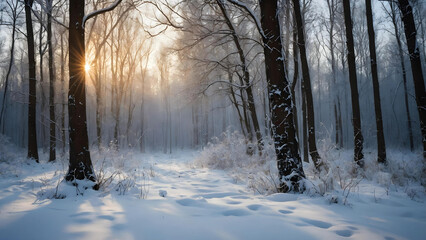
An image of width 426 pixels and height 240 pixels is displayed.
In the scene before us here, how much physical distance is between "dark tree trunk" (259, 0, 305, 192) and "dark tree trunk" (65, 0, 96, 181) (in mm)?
3553

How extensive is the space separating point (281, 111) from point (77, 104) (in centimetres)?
393

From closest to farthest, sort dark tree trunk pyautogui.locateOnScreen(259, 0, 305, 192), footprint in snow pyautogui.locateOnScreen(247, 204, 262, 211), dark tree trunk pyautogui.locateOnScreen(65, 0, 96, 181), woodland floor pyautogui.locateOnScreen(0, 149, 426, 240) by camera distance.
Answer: woodland floor pyautogui.locateOnScreen(0, 149, 426, 240)
footprint in snow pyautogui.locateOnScreen(247, 204, 262, 211)
dark tree trunk pyautogui.locateOnScreen(259, 0, 305, 192)
dark tree trunk pyautogui.locateOnScreen(65, 0, 96, 181)

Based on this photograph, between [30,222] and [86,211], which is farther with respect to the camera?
[86,211]

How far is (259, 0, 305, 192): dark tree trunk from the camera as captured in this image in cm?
333

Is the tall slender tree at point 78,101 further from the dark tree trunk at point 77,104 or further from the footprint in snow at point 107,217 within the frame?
the footprint in snow at point 107,217

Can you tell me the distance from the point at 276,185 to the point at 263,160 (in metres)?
3.97

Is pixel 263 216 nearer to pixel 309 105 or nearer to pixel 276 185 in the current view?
pixel 276 185

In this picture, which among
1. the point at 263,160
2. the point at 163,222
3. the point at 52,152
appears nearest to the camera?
the point at 163,222

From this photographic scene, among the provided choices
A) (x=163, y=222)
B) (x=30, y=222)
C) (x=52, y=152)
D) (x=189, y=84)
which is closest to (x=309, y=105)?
(x=189, y=84)

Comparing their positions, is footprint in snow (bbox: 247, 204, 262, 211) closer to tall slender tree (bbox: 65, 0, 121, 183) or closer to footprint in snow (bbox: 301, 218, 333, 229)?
footprint in snow (bbox: 301, 218, 333, 229)

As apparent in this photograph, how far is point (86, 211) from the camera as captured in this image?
2.17 meters

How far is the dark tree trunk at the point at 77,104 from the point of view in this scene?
142 inches

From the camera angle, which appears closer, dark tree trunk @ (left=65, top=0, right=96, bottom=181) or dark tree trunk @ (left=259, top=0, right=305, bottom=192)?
dark tree trunk @ (left=259, top=0, right=305, bottom=192)

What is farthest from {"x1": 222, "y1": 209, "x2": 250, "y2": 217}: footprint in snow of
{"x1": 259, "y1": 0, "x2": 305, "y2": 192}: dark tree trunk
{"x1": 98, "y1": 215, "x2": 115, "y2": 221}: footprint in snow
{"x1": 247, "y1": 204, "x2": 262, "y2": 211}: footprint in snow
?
{"x1": 259, "y1": 0, "x2": 305, "y2": 192}: dark tree trunk
